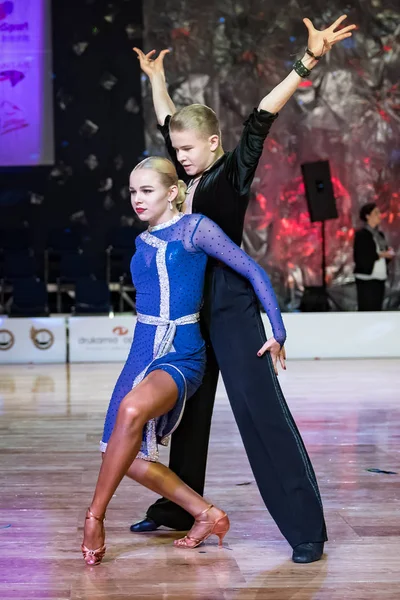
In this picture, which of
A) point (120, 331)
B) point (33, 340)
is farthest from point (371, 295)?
point (33, 340)

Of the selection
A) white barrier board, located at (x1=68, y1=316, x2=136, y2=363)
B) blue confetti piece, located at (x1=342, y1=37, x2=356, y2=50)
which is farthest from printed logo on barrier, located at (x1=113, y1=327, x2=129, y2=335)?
blue confetti piece, located at (x1=342, y1=37, x2=356, y2=50)

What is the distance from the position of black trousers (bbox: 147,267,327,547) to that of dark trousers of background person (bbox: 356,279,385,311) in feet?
23.8

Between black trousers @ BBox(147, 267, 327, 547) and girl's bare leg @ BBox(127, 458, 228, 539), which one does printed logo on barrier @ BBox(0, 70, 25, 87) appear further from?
girl's bare leg @ BBox(127, 458, 228, 539)

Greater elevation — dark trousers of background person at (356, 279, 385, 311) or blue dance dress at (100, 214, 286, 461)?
blue dance dress at (100, 214, 286, 461)

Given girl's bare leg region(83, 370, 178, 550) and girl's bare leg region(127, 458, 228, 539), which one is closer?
girl's bare leg region(83, 370, 178, 550)

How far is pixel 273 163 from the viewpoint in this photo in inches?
443

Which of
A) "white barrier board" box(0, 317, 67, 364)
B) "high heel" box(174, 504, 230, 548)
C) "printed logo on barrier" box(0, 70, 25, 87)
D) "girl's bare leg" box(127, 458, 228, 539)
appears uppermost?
"printed logo on barrier" box(0, 70, 25, 87)

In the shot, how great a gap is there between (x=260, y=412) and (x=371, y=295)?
741 cm

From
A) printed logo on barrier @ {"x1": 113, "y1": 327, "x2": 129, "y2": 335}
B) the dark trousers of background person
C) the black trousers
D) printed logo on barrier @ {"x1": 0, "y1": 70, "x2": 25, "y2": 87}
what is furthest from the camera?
printed logo on barrier @ {"x1": 0, "y1": 70, "x2": 25, "y2": 87}

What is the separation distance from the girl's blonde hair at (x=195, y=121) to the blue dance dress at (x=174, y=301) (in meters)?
0.25

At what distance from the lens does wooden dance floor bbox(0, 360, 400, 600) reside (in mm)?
2406

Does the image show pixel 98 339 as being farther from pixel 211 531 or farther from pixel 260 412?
pixel 260 412

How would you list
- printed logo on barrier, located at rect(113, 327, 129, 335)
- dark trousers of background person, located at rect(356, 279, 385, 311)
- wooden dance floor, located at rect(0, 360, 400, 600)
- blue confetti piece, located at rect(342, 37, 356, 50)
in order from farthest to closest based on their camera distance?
1. blue confetti piece, located at rect(342, 37, 356, 50)
2. dark trousers of background person, located at rect(356, 279, 385, 311)
3. printed logo on barrier, located at rect(113, 327, 129, 335)
4. wooden dance floor, located at rect(0, 360, 400, 600)

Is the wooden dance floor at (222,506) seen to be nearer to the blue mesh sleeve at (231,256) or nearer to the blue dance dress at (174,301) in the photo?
the blue dance dress at (174,301)
